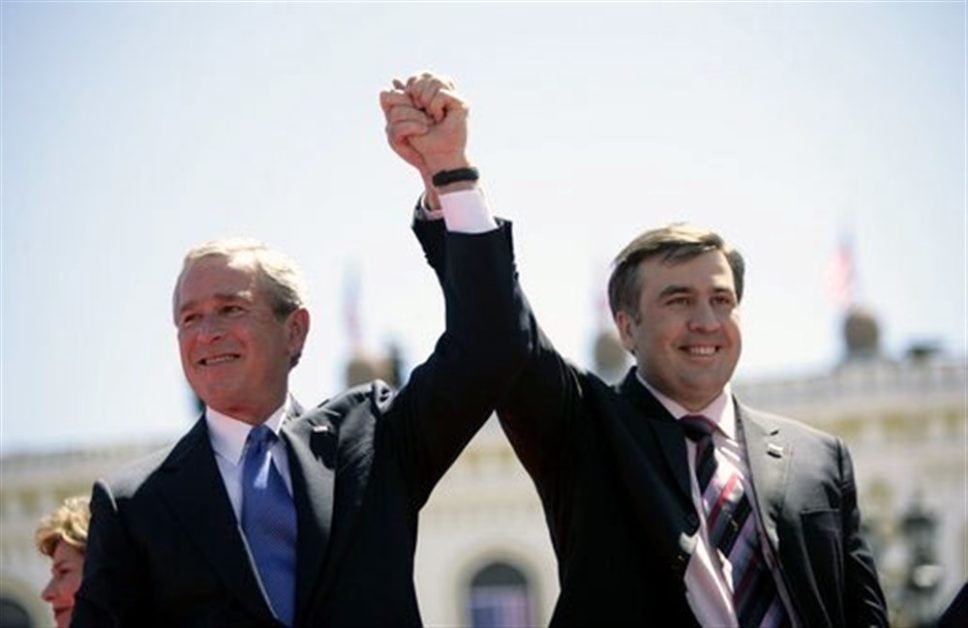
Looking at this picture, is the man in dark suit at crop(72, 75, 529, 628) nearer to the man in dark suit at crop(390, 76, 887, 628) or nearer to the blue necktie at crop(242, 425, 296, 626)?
the blue necktie at crop(242, 425, 296, 626)

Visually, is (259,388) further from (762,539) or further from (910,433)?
(910,433)

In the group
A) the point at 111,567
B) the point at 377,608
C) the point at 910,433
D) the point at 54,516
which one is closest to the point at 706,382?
the point at 377,608

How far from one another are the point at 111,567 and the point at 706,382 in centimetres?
139

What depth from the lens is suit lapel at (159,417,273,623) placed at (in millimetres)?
4883

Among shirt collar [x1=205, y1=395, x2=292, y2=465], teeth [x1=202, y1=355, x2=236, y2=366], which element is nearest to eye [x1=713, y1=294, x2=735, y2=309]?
shirt collar [x1=205, y1=395, x2=292, y2=465]

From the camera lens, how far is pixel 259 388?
512 cm

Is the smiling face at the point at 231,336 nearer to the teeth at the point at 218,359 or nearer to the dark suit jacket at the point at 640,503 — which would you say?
the teeth at the point at 218,359

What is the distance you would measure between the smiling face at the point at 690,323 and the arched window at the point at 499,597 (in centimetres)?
4615

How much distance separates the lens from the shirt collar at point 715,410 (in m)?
5.57

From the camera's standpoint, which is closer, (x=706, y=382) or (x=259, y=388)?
(x=259, y=388)

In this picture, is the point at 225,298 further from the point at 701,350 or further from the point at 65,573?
the point at 65,573

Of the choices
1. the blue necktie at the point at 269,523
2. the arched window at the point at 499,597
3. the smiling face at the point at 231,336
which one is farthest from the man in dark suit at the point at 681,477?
the arched window at the point at 499,597

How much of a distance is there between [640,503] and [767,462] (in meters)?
0.33

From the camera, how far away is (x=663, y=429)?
550cm
